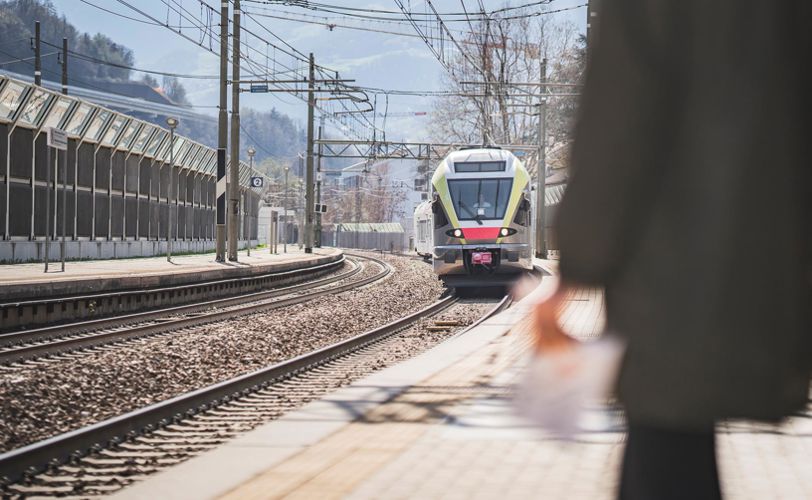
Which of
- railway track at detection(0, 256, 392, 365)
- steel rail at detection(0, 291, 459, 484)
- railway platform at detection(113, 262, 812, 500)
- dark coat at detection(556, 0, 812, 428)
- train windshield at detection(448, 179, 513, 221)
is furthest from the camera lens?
train windshield at detection(448, 179, 513, 221)

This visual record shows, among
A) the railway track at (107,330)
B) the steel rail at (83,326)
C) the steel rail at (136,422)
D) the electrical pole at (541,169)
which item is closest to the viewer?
the steel rail at (136,422)

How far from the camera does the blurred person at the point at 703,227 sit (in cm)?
204

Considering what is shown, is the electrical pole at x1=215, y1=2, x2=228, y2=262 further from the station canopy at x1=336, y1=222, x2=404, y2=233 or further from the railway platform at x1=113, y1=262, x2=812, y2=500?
the station canopy at x1=336, y1=222, x2=404, y2=233

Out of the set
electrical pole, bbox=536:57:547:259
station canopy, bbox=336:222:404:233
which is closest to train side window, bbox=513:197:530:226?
electrical pole, bbox=536:57:547:259

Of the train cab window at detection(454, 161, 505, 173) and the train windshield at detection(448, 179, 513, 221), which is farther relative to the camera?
the train cab window at detection(454, 161, 505, 173)

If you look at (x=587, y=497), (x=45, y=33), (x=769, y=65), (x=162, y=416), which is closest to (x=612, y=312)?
(x=769, y=65)

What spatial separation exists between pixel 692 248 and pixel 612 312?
20 centimetres

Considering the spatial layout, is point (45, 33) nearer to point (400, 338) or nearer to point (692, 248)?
point (400, 338)

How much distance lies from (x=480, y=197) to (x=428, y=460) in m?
18.1

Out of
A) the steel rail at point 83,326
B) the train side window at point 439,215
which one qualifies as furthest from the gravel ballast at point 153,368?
the train side window at point 439,215

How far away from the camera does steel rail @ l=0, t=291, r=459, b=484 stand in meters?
5.72

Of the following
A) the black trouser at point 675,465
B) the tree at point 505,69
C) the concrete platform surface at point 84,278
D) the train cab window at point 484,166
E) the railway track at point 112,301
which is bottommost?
the railway track at point 112,301

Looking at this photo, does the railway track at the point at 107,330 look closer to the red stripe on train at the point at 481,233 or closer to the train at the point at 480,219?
the train at the point at 480,219

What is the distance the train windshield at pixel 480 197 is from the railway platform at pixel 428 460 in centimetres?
1555
